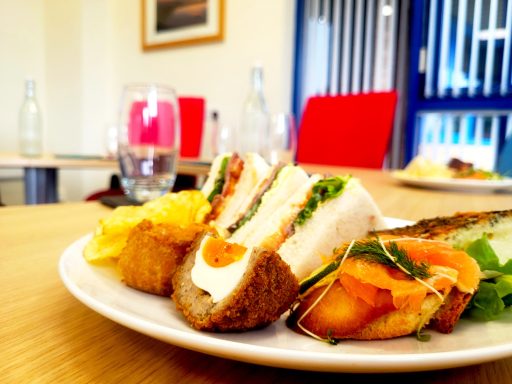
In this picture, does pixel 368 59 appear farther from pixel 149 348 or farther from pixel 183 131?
pixel 149 348

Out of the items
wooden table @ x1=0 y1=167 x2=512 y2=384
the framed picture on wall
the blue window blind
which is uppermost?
the framed picture on wall

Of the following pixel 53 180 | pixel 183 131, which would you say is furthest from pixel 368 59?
pixel 53 180

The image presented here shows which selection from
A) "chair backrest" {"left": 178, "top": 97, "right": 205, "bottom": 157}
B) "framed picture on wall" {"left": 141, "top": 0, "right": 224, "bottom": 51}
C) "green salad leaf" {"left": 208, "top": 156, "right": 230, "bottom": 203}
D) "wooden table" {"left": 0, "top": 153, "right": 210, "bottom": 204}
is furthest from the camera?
"framed picture on wall" {"left": 141, "top": 0, "right": 224, "bottom": 51}

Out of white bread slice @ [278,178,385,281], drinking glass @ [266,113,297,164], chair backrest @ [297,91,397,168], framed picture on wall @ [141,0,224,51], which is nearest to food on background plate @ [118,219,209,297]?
white bread slice @ [278,178,385,281]

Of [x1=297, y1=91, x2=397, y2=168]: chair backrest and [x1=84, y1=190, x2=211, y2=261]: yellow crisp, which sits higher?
[x1=297, y1=91, x2=397, y2=168]: chair backrest

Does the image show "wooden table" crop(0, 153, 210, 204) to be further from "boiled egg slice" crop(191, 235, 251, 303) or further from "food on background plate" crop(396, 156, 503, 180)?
"boiled egg slice" crop(191, 235, 251, 303)

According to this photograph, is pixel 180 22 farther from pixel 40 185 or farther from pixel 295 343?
pixel 295 343
